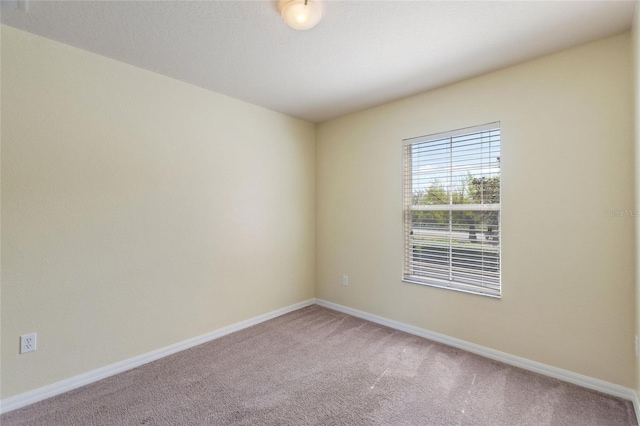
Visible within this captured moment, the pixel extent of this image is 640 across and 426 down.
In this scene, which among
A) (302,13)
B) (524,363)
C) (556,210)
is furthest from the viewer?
(524,363)

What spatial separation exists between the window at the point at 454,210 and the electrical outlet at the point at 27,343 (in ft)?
10.2

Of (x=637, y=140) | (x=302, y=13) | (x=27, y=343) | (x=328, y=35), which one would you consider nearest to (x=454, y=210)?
(x=637, y=140)

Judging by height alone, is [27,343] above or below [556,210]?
below

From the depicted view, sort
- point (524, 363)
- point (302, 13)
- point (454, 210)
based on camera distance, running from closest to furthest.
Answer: point (302, 13)
point (524, 363)
point (454, 210)

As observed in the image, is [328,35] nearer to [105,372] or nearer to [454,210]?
[454,210]

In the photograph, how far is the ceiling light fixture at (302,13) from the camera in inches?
65.6

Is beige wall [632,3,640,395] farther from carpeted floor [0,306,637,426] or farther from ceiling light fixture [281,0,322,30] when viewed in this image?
ceiling light fixture [281,0,322,30]

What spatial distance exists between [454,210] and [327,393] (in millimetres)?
1950

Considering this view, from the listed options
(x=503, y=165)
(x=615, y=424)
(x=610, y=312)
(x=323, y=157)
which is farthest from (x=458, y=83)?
(x=615, y=424)

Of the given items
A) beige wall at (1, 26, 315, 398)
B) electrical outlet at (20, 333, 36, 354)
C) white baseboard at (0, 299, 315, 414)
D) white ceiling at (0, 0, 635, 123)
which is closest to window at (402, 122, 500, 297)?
white ceiling at (0, 0, 635, 123)

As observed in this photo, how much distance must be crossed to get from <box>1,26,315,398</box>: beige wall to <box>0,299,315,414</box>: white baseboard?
44 mm

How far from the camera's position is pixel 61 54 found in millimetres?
2082

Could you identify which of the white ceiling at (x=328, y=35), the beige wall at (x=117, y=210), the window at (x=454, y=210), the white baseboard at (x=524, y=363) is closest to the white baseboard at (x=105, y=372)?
the beige wall at (x=117, y=210)

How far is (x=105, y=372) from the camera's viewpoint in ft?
7.40
